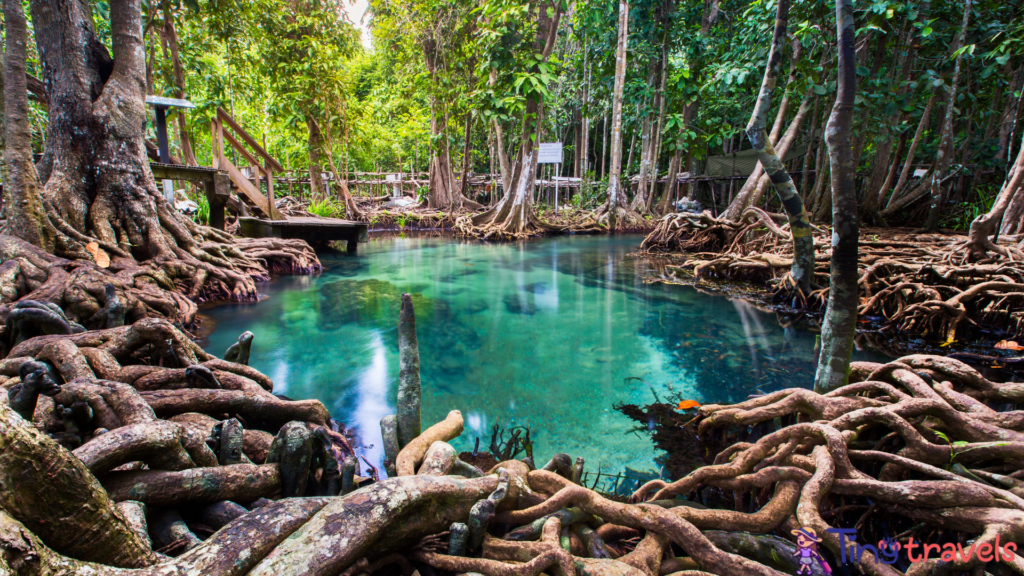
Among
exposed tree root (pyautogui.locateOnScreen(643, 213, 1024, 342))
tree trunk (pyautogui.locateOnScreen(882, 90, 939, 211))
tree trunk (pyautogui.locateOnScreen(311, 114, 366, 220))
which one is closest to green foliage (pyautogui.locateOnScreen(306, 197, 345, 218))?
tree trunk (pyautogui.locateOnScreen(311, 114, 366, 220))

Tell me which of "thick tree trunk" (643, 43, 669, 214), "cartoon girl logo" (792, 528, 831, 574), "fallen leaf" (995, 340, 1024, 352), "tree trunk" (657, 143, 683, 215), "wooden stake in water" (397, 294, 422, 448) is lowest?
"fallen leaf" (995, 340, 1024, 352)

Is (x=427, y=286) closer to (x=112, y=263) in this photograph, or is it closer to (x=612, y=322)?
(x=612, y=322)

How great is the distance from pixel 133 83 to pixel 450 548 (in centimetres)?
768

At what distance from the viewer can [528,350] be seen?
521 centimetres

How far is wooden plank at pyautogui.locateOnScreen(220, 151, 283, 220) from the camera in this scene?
32.7 ft

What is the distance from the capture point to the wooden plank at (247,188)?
9961 millimetres

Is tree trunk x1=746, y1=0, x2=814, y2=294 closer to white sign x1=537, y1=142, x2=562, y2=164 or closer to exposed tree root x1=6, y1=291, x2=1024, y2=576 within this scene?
exposed tree root x1=6, y1=291, x2=1024, y2=576

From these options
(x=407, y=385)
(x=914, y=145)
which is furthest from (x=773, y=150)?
(x=914, y=145)

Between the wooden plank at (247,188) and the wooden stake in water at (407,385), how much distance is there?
30.4ft

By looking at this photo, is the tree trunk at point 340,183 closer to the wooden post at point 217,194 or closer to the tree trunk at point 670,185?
the wooden post at point 217,194

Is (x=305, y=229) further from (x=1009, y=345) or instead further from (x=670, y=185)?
(x=670, y=185)

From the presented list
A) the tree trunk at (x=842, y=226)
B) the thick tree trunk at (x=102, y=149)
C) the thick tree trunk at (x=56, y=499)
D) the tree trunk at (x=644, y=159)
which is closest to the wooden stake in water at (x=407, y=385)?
the thick tree trunk at (x=56, y=499)

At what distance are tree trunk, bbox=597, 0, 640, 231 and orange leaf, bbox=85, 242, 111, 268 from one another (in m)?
13.1

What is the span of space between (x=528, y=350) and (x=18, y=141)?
5607 millimetres
